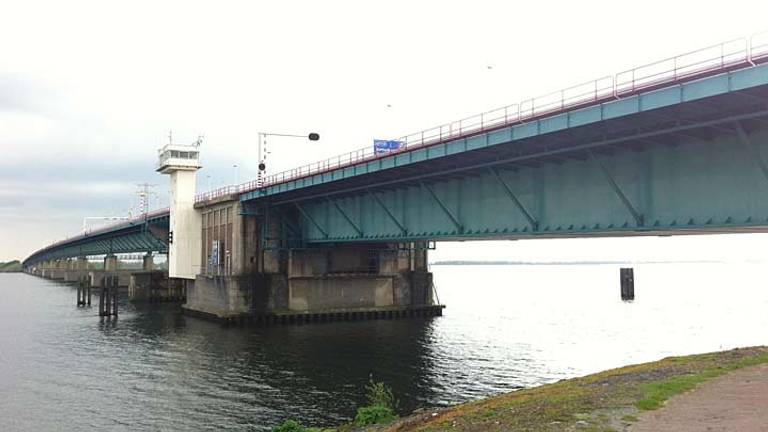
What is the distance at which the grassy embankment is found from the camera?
47.3 ft

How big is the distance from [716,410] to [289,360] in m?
31.0

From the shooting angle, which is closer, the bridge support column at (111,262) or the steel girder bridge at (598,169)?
the steel girder bridge at (598,169)

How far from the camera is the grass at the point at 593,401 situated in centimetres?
1445

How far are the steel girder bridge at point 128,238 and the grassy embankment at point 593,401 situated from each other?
3091 inches

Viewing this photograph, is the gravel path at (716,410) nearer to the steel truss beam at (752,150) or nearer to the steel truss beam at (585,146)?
the steel truss beam at (752,150)

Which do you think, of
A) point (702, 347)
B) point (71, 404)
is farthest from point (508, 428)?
point (702, 347)

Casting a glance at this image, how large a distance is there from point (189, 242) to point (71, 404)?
156 feet

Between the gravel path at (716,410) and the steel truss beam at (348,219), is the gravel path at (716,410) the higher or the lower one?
the lower one

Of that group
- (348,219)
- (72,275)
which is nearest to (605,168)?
(348,219)

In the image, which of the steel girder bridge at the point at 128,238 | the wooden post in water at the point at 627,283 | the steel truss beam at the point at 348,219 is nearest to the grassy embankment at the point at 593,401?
the steel truss beam at the point at 348,219

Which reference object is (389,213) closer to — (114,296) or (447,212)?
(447,212)

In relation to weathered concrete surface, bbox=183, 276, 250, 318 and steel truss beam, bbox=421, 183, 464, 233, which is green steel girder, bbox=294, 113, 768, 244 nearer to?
steel truss beam, bbox=421, 183, 464, 233

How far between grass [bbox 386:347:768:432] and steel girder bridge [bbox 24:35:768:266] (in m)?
7.17

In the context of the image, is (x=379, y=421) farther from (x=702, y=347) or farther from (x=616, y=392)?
(x=702, y=347)
